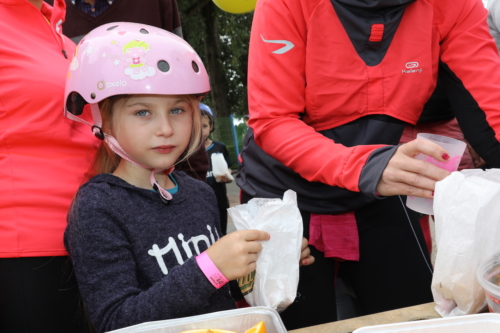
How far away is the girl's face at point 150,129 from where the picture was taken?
5.20ft

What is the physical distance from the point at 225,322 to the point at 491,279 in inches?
23.2

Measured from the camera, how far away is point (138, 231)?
4.91ft

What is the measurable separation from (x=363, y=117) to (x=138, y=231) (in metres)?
0.90

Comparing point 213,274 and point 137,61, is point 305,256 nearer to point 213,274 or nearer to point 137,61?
point 213,274

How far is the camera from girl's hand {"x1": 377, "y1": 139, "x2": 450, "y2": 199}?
1203 mm

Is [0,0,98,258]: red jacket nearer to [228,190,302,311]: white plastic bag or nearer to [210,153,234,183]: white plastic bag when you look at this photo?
[228,190,302,311]: white plastic bag

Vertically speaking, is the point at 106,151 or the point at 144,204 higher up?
the point at 106,151

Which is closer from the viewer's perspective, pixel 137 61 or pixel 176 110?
pixel 137 61

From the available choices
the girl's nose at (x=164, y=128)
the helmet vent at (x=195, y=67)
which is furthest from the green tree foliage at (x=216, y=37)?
the girl's nose at (x=164, y=128)

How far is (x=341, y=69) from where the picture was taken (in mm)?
1665

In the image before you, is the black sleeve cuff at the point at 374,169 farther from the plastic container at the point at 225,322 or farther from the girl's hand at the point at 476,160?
the girl's hand at the point at 476,160

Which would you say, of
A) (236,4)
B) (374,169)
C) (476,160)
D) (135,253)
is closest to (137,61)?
(135,253)

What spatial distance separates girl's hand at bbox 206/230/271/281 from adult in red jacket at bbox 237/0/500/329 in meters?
0.37

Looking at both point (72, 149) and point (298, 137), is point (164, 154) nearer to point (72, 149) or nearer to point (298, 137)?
point (72, 149)
